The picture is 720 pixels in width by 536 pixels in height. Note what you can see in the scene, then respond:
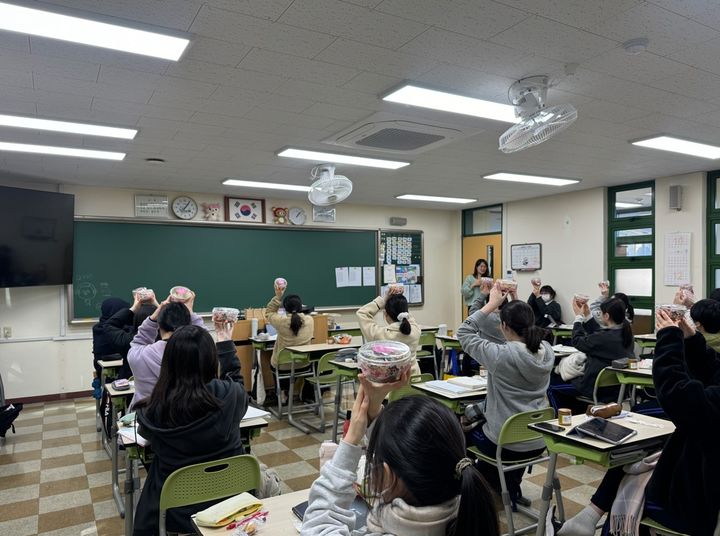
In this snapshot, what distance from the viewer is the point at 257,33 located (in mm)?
2453

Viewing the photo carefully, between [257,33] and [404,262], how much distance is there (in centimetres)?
673

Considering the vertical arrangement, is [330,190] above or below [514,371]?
above

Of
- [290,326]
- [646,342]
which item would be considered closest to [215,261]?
[290,326]

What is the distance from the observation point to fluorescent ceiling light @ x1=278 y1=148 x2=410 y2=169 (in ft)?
15.9

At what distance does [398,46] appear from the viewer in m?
2.59

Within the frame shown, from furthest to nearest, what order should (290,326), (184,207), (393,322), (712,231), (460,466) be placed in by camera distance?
(184,207), (712,231), (290,326), (393,322), (460,466)

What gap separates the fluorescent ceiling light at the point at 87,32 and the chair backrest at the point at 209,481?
1.96 metres

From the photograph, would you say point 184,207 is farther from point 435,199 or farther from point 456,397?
point 456,397

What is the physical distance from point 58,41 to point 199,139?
1.86 m

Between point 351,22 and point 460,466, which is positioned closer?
point 460,466

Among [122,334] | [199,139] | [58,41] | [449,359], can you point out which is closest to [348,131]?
[199,139]

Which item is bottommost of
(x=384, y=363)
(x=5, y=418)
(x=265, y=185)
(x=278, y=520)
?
(x=5, y=418)

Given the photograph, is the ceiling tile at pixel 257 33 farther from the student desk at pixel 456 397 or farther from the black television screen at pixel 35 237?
the black television screen at pixel 35 237

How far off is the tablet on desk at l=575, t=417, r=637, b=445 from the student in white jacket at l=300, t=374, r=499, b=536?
153 centimetres
